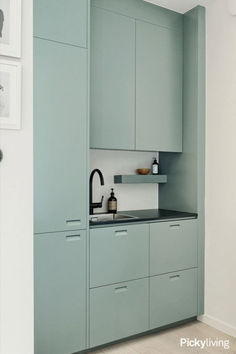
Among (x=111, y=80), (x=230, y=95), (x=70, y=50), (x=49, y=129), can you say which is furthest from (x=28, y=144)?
(x=230, y=95)

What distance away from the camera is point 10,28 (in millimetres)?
1594

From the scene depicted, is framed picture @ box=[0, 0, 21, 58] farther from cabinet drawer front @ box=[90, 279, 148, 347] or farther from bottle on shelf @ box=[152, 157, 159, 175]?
bottle on shelf @ box=[152, 157, 159, 175]

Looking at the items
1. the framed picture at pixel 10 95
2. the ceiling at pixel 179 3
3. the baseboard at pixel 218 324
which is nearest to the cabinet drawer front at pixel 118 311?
the baseboard at pixel 218 324

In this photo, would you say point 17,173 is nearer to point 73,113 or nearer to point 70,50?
point 73,113

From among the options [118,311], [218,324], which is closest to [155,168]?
[118,311]

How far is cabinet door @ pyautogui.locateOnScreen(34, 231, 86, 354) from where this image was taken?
2213mm

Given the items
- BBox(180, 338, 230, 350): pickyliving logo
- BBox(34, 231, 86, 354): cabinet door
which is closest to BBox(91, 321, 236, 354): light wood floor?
BBox(180, 338, 230, 350): pickyliving logo

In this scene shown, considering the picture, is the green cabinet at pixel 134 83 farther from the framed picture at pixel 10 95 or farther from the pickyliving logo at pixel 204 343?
the pickyliving logo at pixel 204 343

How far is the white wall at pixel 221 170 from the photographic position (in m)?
2.77

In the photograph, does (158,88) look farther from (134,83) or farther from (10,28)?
(10,28)

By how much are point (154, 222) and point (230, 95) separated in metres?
1.24

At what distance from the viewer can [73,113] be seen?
2.35 metres

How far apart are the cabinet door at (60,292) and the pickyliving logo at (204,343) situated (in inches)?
32.4

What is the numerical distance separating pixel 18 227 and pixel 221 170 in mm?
1882
